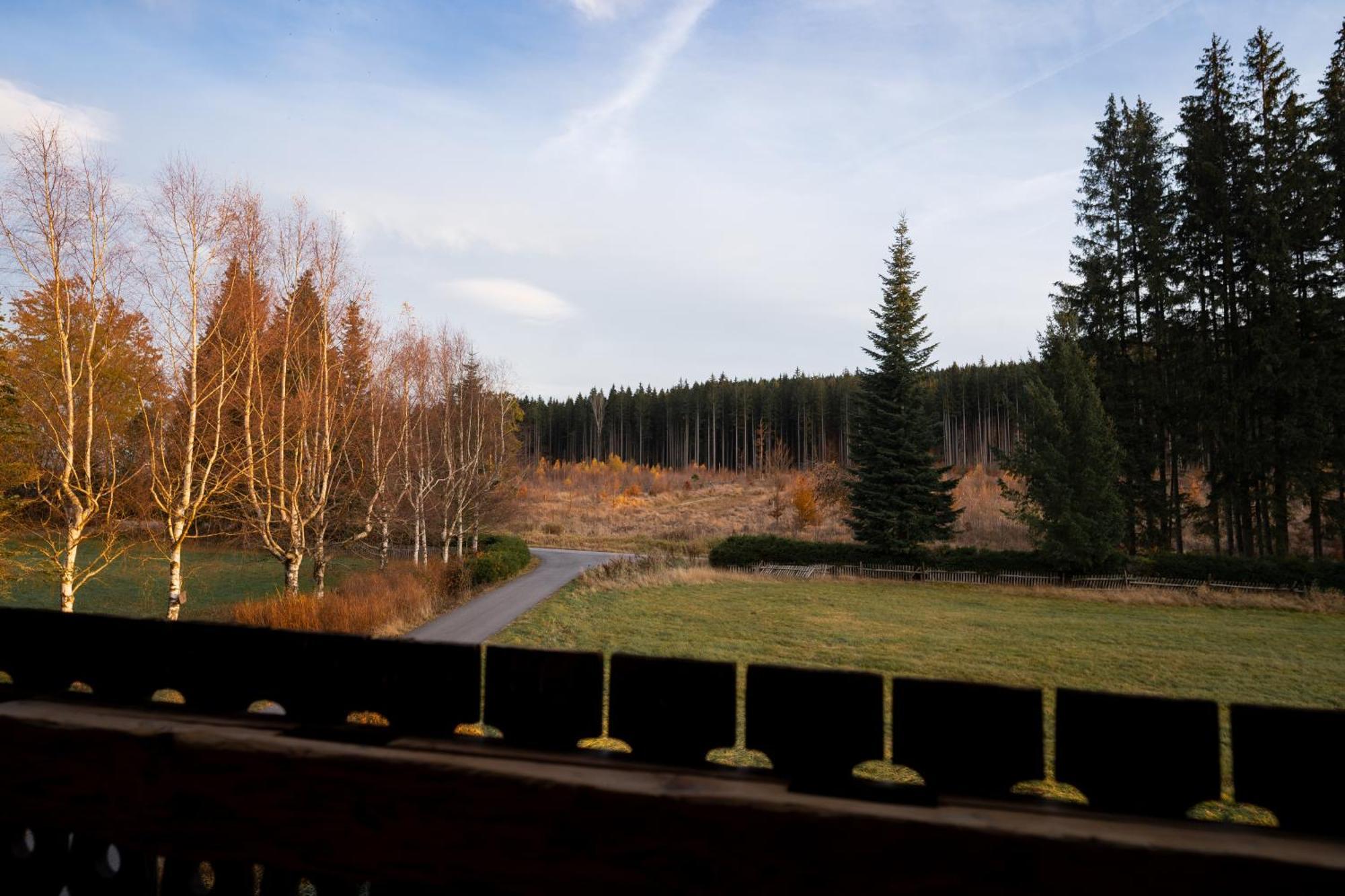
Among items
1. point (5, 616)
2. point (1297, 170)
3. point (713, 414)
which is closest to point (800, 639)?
point (5, 616)

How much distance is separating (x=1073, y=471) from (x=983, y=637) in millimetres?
11543

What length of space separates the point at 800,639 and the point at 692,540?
A: 23.5 m

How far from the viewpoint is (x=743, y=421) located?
287ft

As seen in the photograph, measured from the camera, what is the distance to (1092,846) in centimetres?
84

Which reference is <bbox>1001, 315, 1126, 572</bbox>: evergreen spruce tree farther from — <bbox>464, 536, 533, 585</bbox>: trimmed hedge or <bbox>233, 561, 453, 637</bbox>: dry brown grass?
<bbox>233, 561, 453, 637</bbox>: dry brown grass

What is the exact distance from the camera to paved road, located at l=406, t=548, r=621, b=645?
15078 mm

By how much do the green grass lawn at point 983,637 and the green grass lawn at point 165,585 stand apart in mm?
10925

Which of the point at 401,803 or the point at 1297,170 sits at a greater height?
the point at 1297,170

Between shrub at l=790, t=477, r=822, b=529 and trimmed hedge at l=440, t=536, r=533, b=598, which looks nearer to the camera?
trimmed hedge at l=440, t=536, r=533, b=598

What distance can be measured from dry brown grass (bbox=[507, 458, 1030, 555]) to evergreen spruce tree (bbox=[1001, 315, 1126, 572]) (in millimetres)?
3928

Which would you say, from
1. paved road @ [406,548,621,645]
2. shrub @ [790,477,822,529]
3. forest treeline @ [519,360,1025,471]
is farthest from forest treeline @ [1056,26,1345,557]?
forest treeline @ [519,360,1025,471]

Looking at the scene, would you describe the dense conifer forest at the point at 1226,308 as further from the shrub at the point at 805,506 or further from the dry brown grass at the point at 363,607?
the dry brown grass at the point at 363,607

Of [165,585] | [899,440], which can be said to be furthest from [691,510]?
[165,585]

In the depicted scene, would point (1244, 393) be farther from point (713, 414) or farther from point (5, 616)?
point (713, 414)
